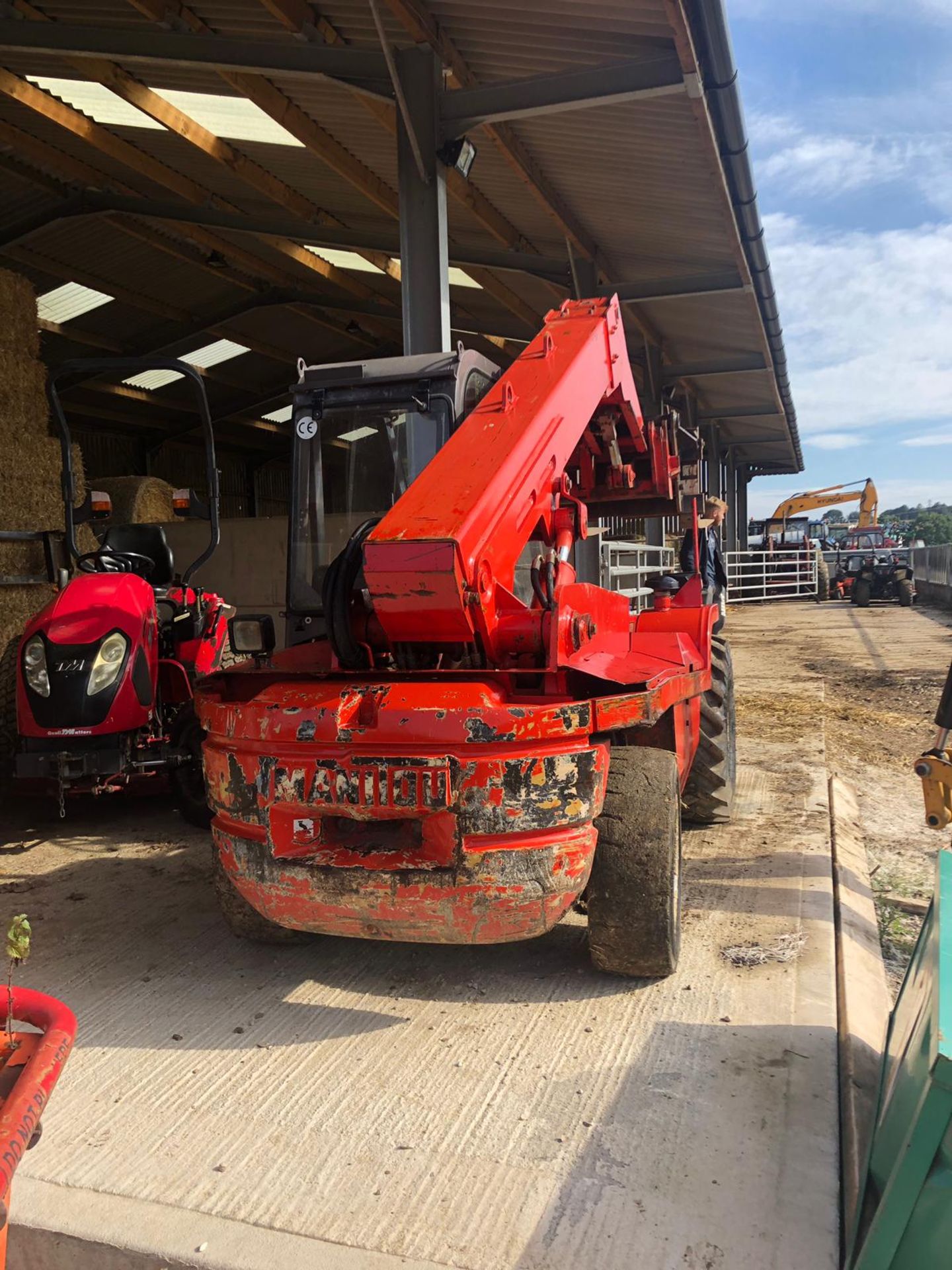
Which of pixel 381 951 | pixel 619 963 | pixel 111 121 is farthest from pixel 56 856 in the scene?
pixel 111 121

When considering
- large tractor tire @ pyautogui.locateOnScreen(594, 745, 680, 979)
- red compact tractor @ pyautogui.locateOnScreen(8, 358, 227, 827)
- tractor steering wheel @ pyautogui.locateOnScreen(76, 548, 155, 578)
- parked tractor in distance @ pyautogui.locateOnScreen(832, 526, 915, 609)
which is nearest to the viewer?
large tractor tire @ pyautogui.locateOnScreen(594, 745, 680, 979)

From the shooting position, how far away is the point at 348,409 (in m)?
3.75

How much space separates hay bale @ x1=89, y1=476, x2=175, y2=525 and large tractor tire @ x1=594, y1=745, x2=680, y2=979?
987 centimetres

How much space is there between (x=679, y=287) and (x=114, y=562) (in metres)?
6.84

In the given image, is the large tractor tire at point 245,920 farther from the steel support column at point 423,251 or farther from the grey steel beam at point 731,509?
the grey steel beam at point 731,509

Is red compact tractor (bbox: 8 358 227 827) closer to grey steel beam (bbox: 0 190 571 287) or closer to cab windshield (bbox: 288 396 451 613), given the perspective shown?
cab windshield (bbox: 288 396 451 613)

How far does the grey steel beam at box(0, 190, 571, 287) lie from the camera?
9.84m

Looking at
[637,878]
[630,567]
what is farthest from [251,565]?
[637,878]

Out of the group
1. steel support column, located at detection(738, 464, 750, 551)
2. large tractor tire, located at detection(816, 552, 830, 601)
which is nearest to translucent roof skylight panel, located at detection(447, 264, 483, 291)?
large tractor tire, located at detection(816, 552, 830, 601)

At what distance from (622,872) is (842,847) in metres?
2.02

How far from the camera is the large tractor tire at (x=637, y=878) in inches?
119

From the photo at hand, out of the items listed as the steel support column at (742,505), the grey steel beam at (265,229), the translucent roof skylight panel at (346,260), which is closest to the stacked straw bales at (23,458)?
the grey steel beam at (265,229)

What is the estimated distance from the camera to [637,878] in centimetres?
301

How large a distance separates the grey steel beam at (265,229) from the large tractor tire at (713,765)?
598cm
